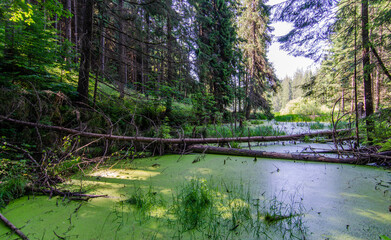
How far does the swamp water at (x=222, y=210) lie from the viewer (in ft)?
3.45

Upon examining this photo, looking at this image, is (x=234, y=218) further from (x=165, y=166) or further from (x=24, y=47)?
(x=24, y=47)

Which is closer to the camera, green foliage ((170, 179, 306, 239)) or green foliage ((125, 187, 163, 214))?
green foliage ((170, 179, 306, 239))

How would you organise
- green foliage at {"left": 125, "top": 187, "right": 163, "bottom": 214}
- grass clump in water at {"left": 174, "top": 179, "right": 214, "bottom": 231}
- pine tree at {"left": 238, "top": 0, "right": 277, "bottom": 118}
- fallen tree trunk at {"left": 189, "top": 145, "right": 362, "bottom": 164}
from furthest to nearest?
pine tree at {"left": 238, "top": 0, "right": 277, "bottom": 118}, fallen tree trunk at {"left": 189, "top": 145, "right": 362, "bottom": 164}, green foliage at {"left": 125, "top": 187, "right": 163, "bottom": 214}, grass clump in water at {"left": 174, "top": 179, "right": 214, "bottom": 231}

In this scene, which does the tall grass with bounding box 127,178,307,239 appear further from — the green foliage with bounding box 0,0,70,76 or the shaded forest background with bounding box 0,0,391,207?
the green foliage with bounding box 0,0,70,76

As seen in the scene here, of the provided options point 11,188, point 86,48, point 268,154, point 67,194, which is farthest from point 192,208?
point 86,48

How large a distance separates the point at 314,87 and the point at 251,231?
208 inches

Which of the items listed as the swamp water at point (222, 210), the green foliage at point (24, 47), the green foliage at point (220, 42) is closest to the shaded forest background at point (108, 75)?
the green foliage at point (24, 47)

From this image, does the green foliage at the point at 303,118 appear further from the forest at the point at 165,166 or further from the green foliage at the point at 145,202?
the green foliage at the point at 145,202

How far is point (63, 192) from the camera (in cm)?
154

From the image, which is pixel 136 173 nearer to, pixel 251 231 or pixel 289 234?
pixel 251 231

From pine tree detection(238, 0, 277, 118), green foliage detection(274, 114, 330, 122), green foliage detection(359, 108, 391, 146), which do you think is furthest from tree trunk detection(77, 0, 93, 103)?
green foliage detection(274, 114, 330, 122)

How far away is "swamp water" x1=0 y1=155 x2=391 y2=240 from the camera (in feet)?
3.45

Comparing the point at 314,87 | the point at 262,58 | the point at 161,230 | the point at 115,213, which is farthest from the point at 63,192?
the point at 262,58

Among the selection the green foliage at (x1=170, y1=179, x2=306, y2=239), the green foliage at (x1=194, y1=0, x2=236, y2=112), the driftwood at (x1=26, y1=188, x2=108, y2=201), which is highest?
the green foliage at (x1=194, y1=0, x2=236, y2=112)
